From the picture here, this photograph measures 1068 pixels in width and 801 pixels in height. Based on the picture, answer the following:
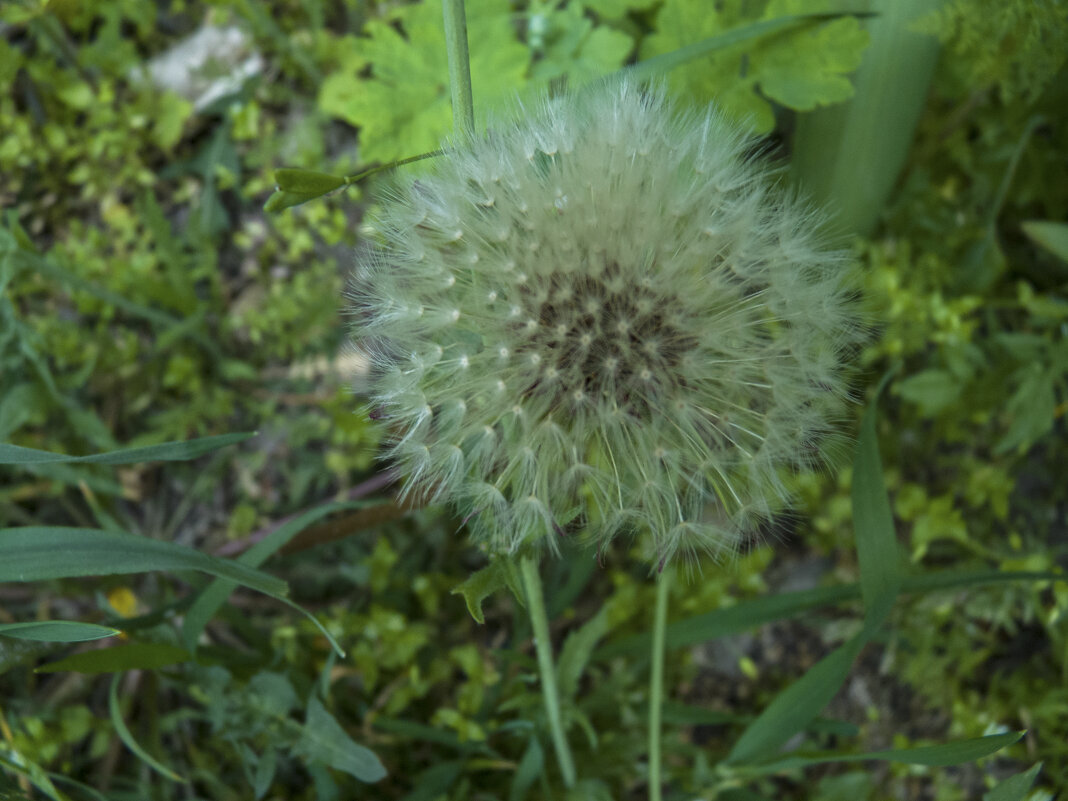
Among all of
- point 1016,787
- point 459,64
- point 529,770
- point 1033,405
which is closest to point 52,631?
point 529,770

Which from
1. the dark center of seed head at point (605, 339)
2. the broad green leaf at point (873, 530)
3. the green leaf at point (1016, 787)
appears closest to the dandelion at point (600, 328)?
the dark center of seed head at point (605, 339)

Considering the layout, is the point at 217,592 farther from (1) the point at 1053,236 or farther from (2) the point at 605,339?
(1) the point at 1053,236

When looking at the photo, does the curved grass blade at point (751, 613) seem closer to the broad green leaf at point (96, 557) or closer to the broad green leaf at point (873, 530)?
the broad green leaf at point (873, 530)

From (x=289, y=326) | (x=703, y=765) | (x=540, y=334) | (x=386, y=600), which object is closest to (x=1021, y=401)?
(x=703, y=765)

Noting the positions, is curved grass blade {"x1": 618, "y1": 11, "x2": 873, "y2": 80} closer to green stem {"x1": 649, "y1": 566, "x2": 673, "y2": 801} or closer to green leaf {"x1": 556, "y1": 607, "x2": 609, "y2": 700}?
green stem {"x1": 649, "y1": 566, "x2": 673, "y2": 801}

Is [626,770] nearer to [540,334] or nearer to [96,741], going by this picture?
[540,334]

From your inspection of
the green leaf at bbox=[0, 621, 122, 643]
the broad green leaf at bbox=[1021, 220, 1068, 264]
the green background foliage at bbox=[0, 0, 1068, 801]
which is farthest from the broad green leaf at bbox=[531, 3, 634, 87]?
the green leaf at bbox=[0, 621, 122, 643]
